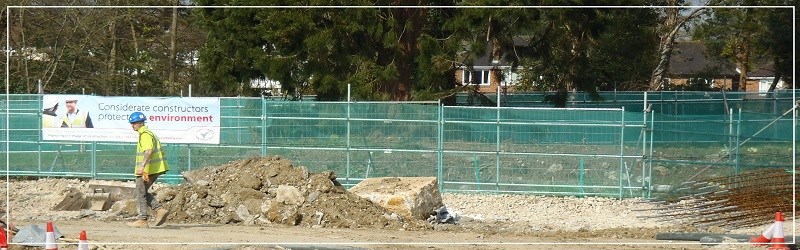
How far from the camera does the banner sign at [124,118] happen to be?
21.3 meters

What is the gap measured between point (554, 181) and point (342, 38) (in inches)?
350

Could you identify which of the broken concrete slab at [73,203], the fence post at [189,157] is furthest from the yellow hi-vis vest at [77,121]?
the broken concrete slab at [73,203]

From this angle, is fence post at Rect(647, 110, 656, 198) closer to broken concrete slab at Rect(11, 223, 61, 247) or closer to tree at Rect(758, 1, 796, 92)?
tree at Rect(758, 1, 796, 92)

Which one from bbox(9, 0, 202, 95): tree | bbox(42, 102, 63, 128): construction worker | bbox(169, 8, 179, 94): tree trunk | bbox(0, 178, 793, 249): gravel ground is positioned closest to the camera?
bbox(0, 178, 793, 249): gravel ground

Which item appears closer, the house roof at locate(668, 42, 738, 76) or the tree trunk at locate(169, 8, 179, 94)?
the tree trunk at locate(169, 8, 179, 94)

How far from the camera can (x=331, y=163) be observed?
70.2 feet

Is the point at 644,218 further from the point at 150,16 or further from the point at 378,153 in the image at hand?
the point at 150,16

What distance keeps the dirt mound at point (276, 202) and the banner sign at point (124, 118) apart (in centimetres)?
518

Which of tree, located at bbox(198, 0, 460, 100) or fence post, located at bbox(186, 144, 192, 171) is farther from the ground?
tree, located at bbox(198, 0, 460, 100)

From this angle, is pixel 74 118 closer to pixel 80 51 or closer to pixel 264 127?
pixel 264 127

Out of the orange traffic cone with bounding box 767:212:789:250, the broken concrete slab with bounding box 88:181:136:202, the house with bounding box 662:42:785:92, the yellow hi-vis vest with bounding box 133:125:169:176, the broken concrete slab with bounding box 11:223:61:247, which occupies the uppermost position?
the house with bounding box 662:42:785:92

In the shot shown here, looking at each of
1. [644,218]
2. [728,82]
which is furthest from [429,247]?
[728,82]

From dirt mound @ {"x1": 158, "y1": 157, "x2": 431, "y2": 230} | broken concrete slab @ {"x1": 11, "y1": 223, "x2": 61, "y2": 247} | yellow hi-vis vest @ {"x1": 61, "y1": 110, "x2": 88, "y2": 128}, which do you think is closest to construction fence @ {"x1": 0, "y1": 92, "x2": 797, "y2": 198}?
yellow hi-vis vest @ {"x1": 61, "y1": 110, "x2": 88, "y2": 128}

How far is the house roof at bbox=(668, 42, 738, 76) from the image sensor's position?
38572 millimetres
